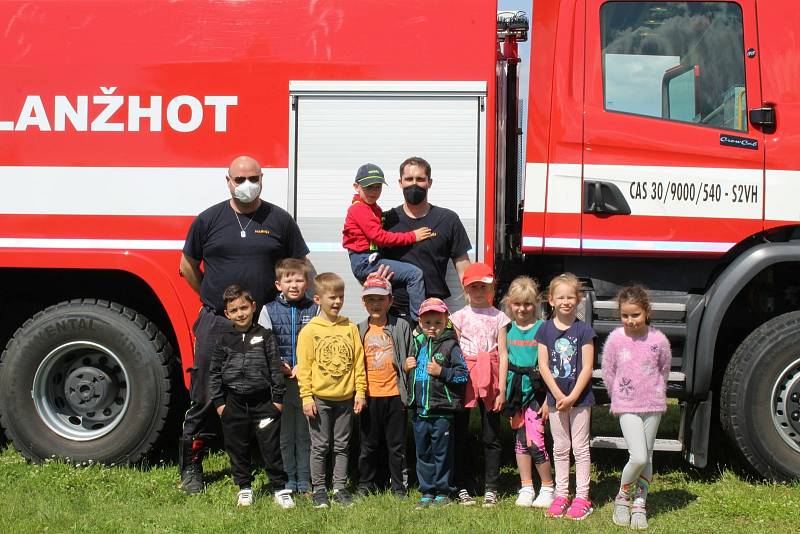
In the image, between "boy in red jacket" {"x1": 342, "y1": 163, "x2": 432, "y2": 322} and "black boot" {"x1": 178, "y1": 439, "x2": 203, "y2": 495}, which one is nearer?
"boy in red jacket" {"x1": 342, "y1": 163, "x2": 432, "y2": 322}

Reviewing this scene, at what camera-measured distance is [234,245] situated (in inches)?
216

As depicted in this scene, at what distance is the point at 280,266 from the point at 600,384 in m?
2.12

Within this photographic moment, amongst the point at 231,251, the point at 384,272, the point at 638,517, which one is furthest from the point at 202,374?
the point at 638,517

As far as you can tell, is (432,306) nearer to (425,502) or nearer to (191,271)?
(425,502)

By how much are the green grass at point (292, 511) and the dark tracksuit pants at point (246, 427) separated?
17cm

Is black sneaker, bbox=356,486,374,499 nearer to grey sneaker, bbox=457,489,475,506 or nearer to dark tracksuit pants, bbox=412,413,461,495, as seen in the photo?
dark tracksuit pants, bbox=412,413,461,495

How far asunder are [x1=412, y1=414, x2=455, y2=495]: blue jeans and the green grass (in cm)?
18

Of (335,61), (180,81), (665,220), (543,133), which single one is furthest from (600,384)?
(180,81)

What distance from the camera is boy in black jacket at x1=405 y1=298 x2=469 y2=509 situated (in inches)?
207

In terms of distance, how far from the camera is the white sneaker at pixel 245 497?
17.4 feet

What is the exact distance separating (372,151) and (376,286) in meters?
0.96

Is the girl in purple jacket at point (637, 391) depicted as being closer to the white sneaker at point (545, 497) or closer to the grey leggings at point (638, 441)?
the grey leggings at point (638, 441)

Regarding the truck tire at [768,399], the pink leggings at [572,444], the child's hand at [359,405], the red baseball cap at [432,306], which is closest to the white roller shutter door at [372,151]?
the red baseball cap at [432,306]

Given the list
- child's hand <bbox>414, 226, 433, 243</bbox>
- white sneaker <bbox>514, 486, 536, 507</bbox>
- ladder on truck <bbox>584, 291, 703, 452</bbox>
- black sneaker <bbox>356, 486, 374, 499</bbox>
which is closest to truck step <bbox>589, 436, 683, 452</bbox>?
ladder on truck <bbox>584, 291, 703, 452</bbox>
